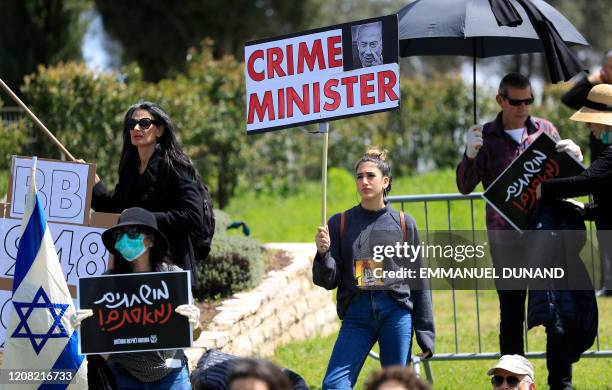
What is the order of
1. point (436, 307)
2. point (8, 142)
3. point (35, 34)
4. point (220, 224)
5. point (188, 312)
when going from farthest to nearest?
1. point (35, 34)
2. point (436, 307)
3. point (220, 224)
4. point (8, 142)
5. point (188, 312)

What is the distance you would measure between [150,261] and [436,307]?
19.2 feet

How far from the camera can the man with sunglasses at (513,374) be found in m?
5.38

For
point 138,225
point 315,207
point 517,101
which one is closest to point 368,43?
point 517,101

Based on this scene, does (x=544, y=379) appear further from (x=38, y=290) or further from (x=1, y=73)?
(x=1, y=73)

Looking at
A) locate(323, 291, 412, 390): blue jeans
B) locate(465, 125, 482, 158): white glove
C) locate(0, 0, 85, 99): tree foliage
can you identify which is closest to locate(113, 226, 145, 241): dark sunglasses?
locate(323, 291, 412, 390): blue jeans

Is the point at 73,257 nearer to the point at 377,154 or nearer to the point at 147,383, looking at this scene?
the point at 147,383

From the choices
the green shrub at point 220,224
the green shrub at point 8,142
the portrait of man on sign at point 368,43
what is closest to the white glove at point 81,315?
the portrait of man on sign at point 368,43

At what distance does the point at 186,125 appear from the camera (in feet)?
44.3

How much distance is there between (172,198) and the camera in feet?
18.6

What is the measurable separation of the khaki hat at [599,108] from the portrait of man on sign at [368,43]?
4.36ft

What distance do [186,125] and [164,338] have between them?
8901 millimetres

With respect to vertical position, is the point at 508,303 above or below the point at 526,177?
below

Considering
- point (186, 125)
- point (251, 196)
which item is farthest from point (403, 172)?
point (186, 125)

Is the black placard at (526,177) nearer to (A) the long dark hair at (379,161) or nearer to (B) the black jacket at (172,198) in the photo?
(A) the long dark hair at (379,161)
